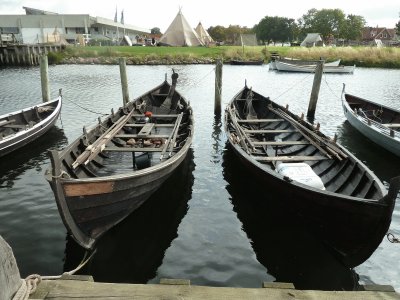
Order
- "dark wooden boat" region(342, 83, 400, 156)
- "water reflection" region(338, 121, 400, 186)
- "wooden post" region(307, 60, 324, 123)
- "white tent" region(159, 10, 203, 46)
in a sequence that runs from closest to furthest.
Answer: "water reflection" region(338, 121, 400, 186), "dark wooden boat" region(342, 83, 400, 156), "wooden post" region(307, 60, 324, 123), "white tent" region(159, 10, 203, 46)

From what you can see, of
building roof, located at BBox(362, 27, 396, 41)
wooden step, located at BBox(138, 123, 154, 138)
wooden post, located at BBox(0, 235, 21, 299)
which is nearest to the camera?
wooden post, located at BBox(0, 235, 21, 299)

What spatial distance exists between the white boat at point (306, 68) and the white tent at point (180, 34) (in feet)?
114

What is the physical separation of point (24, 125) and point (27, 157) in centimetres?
199

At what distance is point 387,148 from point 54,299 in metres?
14.6

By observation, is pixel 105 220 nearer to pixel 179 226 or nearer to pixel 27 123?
pixel 179 226

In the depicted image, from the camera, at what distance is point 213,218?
9.33m

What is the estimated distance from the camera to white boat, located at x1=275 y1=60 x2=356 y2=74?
46562 mm

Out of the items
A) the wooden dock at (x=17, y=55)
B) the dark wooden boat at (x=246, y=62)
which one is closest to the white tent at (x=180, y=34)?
the dark wooden boat at (x=246, y=62)

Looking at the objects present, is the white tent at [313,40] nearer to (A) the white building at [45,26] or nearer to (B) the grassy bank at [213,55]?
(B) the grassy bank at [213,55]

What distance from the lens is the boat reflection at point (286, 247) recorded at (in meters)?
6.87

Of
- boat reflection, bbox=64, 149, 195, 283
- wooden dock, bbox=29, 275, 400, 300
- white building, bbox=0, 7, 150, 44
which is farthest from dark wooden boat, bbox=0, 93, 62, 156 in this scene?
white building, bbox=0, 7, 150, 44

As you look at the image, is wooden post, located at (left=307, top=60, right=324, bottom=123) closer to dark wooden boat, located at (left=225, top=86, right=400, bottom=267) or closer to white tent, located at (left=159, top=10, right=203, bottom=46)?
dark wooden boat, located at (left=225, top=86, right=400, bottom=267)

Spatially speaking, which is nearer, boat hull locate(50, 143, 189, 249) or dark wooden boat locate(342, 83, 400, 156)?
boat hull locate(50, 143, 189, 249)

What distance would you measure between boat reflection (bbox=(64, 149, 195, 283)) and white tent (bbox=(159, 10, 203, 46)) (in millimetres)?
72479
